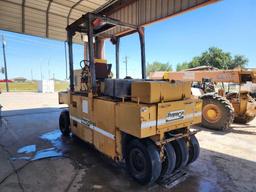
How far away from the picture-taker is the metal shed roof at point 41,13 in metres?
6.80

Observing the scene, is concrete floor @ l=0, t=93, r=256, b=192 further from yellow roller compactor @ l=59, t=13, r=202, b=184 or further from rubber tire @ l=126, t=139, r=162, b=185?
yellow roller compactor @ l=59, t=13, r=202, b=184

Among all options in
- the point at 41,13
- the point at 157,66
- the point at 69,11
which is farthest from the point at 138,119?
the point at 157,66

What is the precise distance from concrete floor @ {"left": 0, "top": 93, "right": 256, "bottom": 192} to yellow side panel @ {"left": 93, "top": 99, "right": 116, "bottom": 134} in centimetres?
81

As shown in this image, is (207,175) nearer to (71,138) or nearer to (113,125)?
(113,125)

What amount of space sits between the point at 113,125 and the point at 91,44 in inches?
60.2

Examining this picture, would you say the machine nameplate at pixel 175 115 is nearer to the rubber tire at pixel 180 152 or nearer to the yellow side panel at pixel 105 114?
the rubber tire at pixel 180 152

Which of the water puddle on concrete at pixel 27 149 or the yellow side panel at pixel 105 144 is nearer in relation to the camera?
the yellow side panel at pixel 105 144

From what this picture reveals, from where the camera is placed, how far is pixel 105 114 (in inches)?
126

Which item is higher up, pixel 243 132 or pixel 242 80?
pixel 242 80

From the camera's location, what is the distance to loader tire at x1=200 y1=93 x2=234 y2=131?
5.60 m

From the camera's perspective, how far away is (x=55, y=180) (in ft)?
9.91

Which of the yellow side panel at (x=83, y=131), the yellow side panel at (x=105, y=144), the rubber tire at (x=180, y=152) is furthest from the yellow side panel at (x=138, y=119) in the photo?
the yellow side panel at (x=83, y=131)

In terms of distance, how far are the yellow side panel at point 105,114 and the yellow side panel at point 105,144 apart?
17cm

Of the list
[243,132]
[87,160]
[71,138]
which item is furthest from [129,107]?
[243,132]
